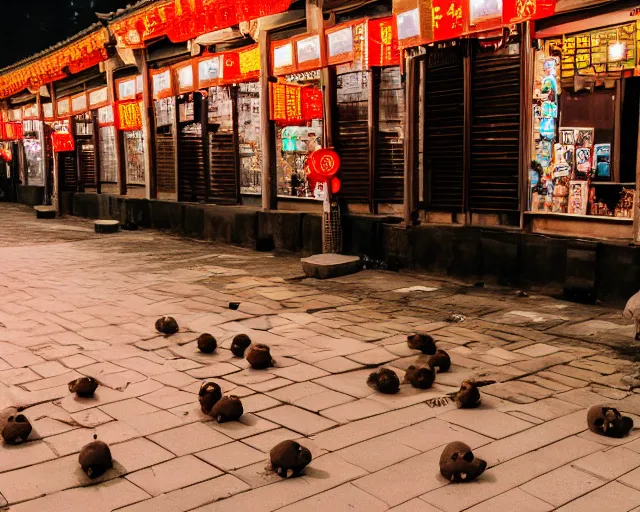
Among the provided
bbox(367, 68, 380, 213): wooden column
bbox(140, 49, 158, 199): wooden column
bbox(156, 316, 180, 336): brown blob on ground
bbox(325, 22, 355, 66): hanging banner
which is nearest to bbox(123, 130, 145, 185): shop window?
bbox(140, 49, 158, 199): wooden column

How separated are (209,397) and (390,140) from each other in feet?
24.6

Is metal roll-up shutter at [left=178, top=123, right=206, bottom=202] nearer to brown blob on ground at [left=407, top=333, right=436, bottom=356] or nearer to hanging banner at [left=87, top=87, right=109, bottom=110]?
hanging banner at [left=87, top=87, right=109, bottom=110]

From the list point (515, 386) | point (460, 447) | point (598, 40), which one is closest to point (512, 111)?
point (598, 40)

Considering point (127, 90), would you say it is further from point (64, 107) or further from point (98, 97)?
point (64, 107)

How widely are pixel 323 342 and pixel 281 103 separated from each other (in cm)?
660

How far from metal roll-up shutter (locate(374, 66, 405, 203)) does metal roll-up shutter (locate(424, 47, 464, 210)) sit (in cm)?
66

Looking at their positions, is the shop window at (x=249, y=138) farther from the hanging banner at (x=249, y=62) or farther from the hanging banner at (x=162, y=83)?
the hanging banner at (x=162, y=83)

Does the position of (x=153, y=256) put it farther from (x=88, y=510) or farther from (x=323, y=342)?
(x=88, y=510)

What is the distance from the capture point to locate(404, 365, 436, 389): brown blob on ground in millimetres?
5082

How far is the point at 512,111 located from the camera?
931 centimetres

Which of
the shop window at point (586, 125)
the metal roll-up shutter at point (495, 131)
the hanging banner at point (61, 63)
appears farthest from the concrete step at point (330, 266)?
the hanging banner at point (61, 63)

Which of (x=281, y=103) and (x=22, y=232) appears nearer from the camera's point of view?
(x=281, y=103)

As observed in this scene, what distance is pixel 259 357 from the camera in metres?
5.59

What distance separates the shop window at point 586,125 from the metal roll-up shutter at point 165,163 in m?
10.3
